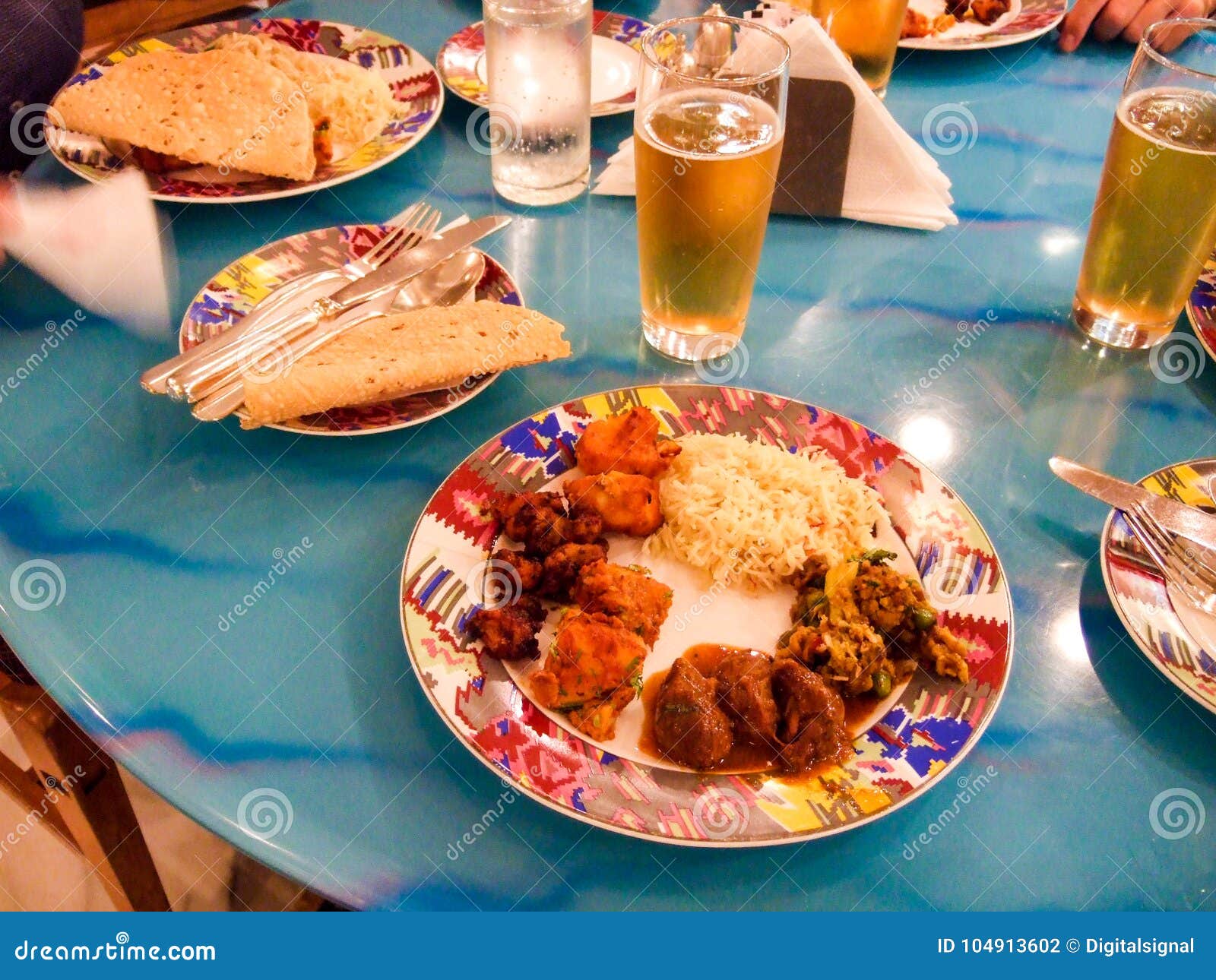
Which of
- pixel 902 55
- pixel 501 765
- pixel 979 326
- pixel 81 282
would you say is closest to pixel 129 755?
pixel 501 765

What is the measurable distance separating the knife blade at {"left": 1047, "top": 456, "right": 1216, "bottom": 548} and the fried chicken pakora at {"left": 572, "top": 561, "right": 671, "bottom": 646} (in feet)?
1.89

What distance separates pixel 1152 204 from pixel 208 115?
5.19 ft

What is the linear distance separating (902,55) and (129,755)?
6.87ft

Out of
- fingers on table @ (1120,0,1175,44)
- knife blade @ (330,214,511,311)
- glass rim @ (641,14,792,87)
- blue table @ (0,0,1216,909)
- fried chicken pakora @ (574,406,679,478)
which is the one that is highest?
glass rim @ (641,14,792,87)

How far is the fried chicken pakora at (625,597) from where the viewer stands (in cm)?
113

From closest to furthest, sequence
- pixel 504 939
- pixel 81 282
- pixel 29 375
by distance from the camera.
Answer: pixel 504 939, pixel 29 375, pixel 81 282

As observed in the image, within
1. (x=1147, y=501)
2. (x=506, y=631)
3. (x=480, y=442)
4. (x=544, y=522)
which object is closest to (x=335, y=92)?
(x=480, y=442)

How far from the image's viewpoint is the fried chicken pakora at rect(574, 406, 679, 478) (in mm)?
1309

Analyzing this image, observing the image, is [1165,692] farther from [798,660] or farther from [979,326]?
[979,326]

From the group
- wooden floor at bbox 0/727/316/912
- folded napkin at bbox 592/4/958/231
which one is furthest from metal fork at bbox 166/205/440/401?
wooden floor at bbox 0/727/316/912

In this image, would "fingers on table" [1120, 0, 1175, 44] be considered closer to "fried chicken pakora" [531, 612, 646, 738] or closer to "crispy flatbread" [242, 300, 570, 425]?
"crispy flatbread" [242, 300, 570, 425]

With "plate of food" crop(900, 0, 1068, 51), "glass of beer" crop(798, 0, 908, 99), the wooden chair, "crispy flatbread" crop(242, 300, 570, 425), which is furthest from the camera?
"plate of food" crop(900, 0, 1068, 51)

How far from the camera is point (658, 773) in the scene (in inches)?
40.1

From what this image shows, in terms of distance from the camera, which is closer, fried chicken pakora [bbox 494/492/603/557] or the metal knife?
fried chicken pakora [bbox 494/492/603/557]
